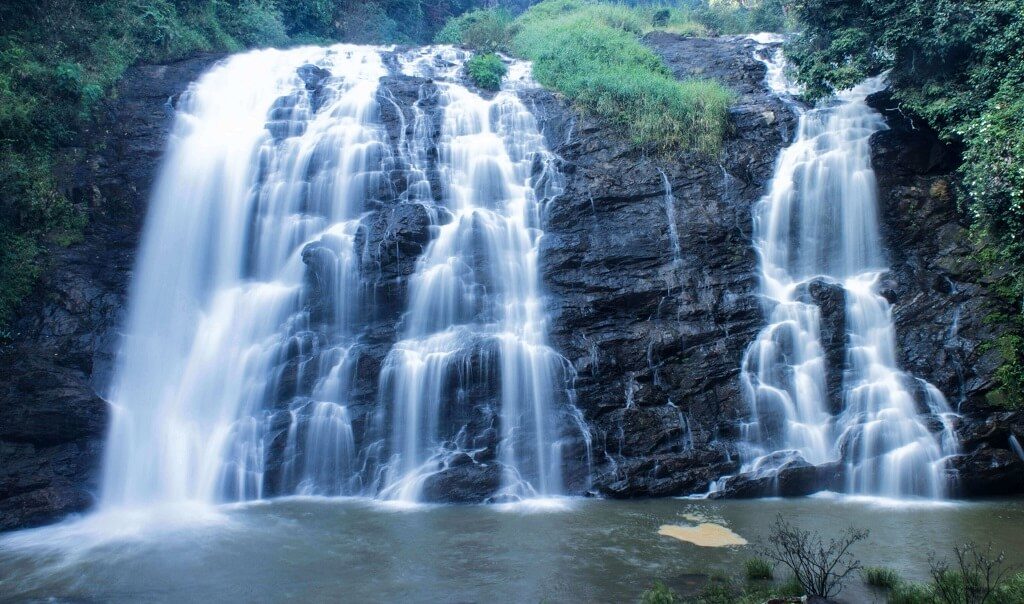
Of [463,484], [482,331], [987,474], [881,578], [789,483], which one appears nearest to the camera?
[881,578]

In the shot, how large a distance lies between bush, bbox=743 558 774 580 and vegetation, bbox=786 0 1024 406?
7.73 metres

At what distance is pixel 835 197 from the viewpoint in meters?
16.5

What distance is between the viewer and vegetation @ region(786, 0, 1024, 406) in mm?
13156

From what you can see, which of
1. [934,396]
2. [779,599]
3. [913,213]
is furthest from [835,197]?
[779,599]

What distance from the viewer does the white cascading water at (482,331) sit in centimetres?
1355

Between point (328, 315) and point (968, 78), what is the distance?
50.3 feet

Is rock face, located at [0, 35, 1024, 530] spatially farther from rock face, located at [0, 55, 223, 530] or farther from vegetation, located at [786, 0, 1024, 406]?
vegetation, located at [786, 0, 1024, 406]

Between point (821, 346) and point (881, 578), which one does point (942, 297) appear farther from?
point (881, 578)

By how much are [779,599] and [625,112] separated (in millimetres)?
14713

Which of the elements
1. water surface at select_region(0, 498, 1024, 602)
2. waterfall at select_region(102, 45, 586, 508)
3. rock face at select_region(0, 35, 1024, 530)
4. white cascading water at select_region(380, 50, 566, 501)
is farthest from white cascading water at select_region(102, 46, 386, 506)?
white cascading water at select_region(380, 50, 566, 501)

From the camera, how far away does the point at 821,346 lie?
1432 cm

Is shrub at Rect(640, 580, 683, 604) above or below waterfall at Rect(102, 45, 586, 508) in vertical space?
below

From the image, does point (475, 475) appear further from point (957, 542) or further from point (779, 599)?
point (957, 542)

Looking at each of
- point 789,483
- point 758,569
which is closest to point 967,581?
point 758,569
